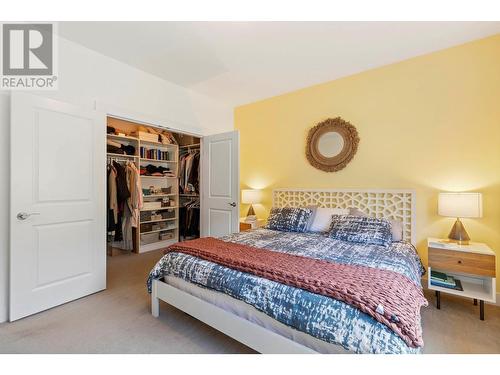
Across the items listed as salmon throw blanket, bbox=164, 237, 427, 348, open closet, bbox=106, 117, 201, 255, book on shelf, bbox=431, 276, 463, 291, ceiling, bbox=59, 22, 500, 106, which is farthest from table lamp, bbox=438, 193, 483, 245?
open closet, bbox=106, 117, 201, 255

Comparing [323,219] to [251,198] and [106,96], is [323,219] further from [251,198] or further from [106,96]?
[106,96]

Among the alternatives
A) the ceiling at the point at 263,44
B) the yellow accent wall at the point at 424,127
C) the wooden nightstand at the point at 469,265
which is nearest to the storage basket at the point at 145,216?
the ceiling at the point at 263,44

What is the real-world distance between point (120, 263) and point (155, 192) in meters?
1.37

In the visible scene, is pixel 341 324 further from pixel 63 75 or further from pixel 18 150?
pixel 63 75

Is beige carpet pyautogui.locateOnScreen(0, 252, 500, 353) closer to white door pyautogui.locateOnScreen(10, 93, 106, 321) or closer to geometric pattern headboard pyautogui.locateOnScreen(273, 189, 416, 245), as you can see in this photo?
white door pyautogui.locateOnScreen(10, 93, 106, 321)

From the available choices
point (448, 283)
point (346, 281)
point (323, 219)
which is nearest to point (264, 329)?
point (346, 281)

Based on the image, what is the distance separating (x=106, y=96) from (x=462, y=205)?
3712 mm

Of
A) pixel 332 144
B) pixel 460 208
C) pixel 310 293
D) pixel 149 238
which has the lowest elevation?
pixel 149 238

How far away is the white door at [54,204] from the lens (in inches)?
79.8

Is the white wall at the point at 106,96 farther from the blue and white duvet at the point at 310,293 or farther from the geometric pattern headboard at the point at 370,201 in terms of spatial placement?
the geometric pattern headboard at the point at 370,201

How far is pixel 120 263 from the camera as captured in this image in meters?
3.52

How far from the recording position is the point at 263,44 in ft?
7.89

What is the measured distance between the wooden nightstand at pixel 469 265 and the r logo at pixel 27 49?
13.2 ft
